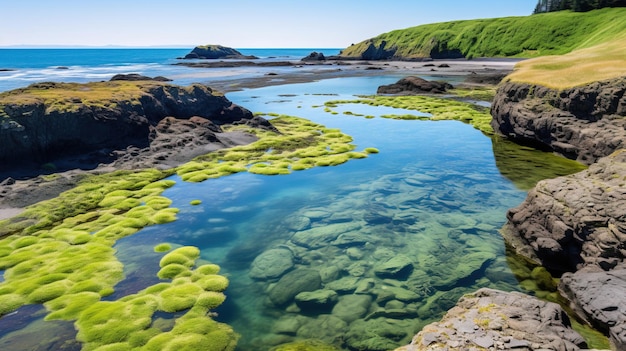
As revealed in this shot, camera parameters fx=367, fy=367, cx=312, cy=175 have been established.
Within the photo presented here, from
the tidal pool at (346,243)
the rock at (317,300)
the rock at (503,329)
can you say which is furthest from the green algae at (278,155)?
the rock at (503,329)

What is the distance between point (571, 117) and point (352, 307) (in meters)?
26.8

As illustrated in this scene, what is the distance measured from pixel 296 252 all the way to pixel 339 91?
69716mm

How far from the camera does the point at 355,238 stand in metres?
19.0

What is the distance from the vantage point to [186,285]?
14.8 metres

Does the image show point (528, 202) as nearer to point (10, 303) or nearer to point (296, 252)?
Result: point (296, 252)

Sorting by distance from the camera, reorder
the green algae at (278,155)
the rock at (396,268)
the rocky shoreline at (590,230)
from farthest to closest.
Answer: the green algae at (278,155) → the rock at (396,268) → the rocky shoreline at (590,230)

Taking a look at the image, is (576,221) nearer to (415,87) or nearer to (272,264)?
(272,264)

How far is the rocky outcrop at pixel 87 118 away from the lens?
89.1 feet

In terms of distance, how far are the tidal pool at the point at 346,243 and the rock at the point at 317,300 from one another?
0.06m

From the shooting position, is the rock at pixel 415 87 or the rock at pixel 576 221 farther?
the rock at pixel 415 87

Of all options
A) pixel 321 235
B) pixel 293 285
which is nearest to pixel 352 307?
pixel 293 285

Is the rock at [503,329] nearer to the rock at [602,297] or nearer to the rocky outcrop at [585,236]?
the rock at [602,297]

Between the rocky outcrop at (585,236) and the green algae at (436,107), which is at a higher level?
the green algae at (436,107)

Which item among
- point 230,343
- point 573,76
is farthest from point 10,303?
point 573,76
